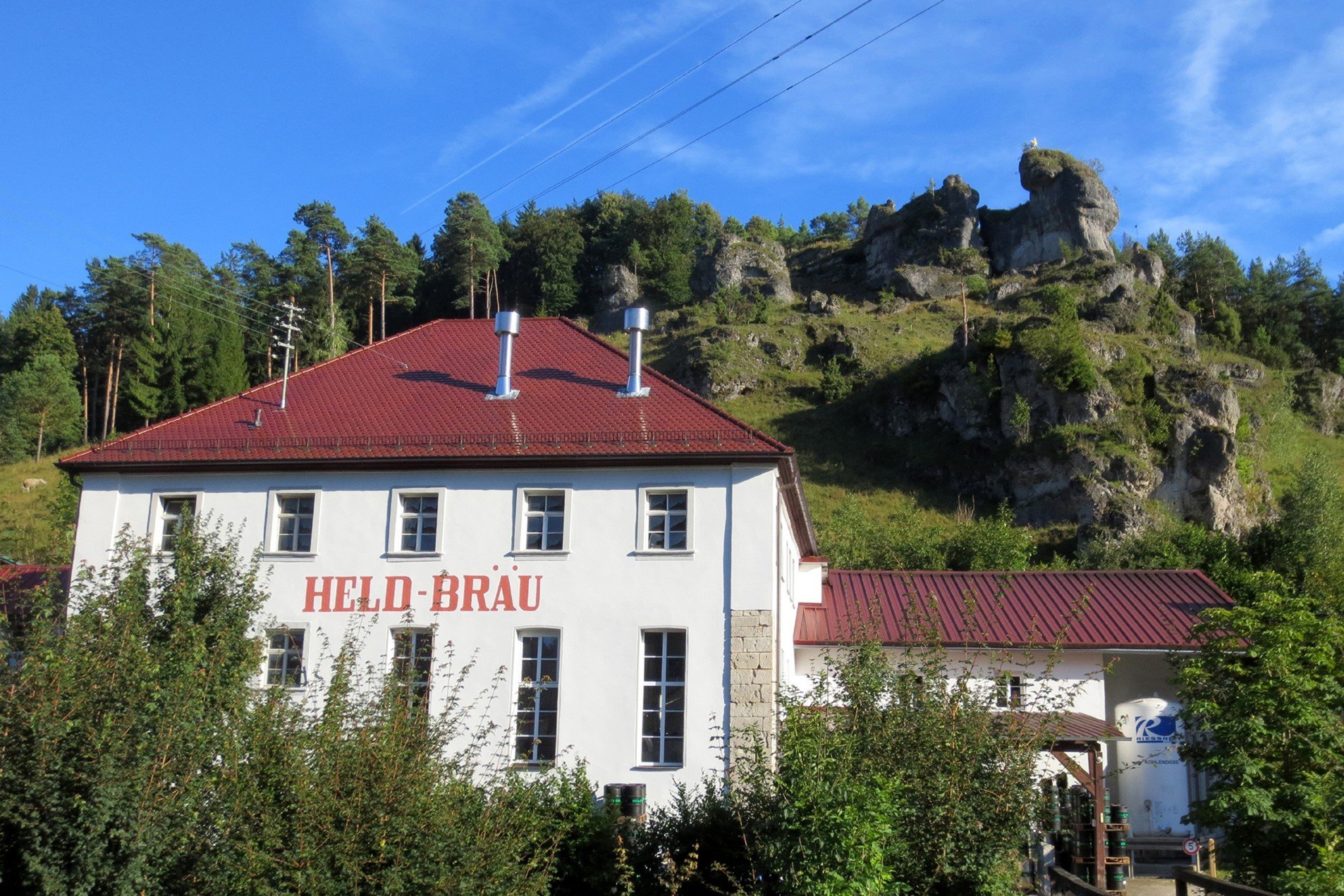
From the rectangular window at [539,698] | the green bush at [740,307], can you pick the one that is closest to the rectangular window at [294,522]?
the rectangular window at [539,698]

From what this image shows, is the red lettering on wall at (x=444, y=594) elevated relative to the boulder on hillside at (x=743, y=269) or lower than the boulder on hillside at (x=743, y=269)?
lower

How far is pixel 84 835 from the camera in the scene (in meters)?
11.7

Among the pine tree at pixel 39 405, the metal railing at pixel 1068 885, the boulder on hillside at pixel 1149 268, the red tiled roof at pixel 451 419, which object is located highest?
the boulder on hillside at pixel 1149 268

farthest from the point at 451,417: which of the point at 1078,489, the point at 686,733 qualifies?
the point at 1078,489

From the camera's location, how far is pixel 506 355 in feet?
80.1

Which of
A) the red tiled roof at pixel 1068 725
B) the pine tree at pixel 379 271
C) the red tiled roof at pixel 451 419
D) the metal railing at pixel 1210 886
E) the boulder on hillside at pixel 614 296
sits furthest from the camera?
the boulder on hillside at pixel 614 296

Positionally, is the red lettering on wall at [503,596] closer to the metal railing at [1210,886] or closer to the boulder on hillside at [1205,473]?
the metal railing at [1210,886]

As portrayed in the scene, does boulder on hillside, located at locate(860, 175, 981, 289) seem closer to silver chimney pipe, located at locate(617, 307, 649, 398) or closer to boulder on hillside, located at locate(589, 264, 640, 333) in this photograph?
boulder on hillside, located at locate(589, 264, 640, 333)

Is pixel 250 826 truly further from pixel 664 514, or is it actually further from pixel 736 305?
pixel 736 305

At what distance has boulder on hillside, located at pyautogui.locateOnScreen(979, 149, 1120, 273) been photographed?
9244 cm

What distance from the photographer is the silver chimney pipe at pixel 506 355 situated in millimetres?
24016

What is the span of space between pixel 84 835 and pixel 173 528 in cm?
1199

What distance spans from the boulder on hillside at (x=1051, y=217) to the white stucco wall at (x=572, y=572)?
78.6 metres

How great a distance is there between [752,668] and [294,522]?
9072 millimetres
